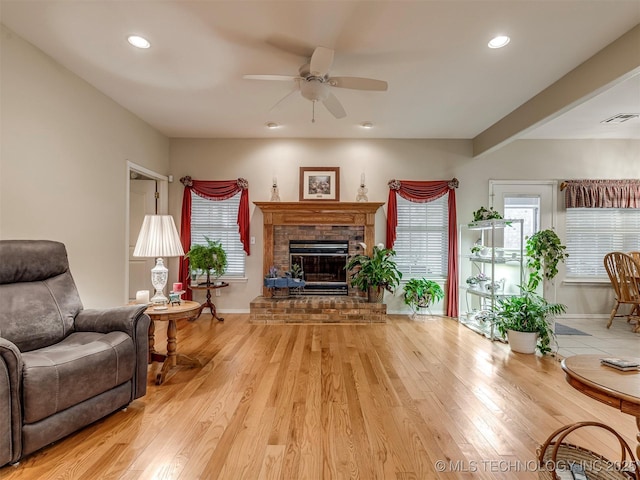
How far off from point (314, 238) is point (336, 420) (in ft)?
10.9

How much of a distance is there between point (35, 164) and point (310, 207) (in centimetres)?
321

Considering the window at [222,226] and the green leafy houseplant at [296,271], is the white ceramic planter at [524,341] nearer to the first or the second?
the green leafy houseplant at [296,271]

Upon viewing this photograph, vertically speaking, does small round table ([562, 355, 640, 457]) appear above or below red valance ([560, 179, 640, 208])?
below

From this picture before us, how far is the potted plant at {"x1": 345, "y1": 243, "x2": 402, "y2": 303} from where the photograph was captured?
4.65 meters

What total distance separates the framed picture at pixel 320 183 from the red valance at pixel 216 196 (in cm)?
94

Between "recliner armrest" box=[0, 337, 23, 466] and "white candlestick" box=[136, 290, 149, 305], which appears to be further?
"white candlestick" box=[136, 290, 149, 305]

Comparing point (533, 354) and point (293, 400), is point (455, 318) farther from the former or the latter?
point (293, 400)

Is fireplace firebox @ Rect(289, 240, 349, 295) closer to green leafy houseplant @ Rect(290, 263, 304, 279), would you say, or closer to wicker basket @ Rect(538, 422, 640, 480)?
green leafy houseplant @ Rect(290, 263, 304, 279)

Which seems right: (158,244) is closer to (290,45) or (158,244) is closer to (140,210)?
(290,45)

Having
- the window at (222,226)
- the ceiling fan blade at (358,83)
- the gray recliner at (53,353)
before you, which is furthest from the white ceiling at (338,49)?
the gray recliner at (53,353)

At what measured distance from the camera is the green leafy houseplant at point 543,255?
11.8 feet

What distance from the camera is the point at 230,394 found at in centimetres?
242

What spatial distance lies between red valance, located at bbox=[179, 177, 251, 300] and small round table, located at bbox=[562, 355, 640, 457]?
14.3 ft

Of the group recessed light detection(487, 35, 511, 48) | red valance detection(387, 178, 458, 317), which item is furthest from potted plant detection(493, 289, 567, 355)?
recessed light detection(487, 35, 511, 48)
